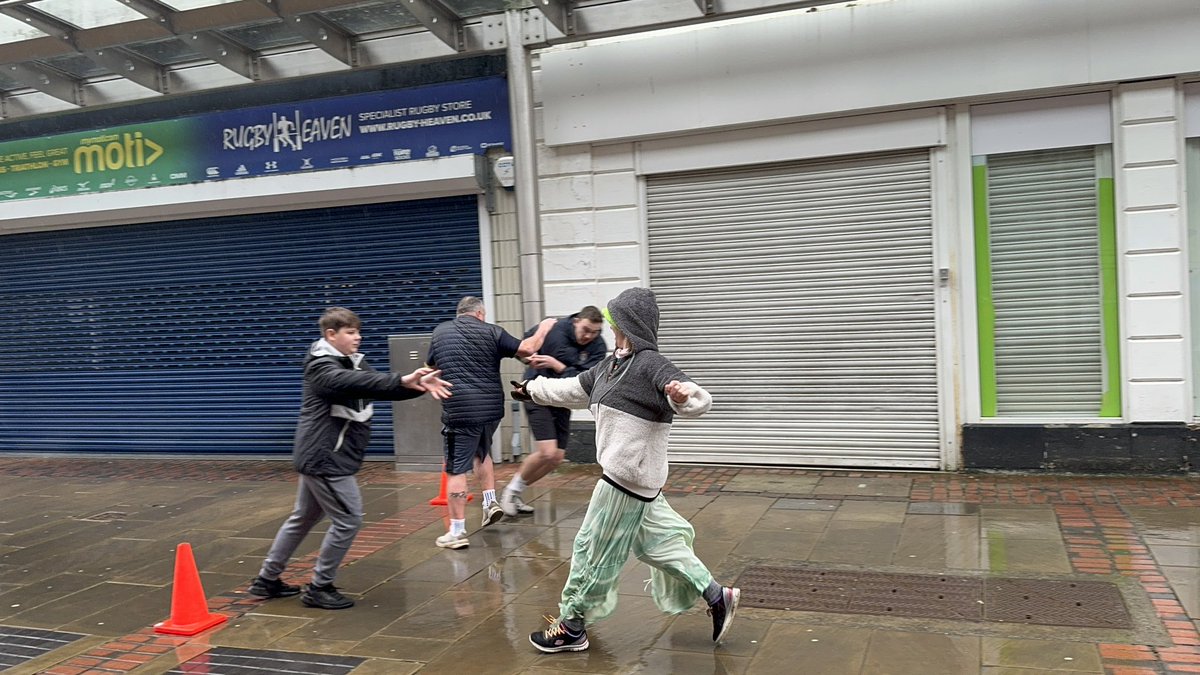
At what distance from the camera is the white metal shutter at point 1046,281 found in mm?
8500

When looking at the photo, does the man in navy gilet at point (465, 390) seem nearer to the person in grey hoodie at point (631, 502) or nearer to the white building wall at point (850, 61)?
the person in grey hoodie at point (631, 502)

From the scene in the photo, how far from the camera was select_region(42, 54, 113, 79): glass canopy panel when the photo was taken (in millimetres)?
10602

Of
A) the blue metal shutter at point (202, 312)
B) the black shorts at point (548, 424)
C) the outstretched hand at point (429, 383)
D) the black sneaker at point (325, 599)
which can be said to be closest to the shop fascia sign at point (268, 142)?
the blue metal shutter at point (202, 312)

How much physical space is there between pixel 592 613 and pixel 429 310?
635 cm

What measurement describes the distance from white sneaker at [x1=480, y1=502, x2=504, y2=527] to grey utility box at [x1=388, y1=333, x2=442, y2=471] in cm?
254

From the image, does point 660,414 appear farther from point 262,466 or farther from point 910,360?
point 262,466

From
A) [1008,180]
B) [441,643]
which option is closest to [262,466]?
[441,643]

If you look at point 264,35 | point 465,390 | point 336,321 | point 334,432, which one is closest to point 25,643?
point 334,432

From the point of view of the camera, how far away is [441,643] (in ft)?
17.2

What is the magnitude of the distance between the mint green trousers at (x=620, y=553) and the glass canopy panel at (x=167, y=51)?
7.59m

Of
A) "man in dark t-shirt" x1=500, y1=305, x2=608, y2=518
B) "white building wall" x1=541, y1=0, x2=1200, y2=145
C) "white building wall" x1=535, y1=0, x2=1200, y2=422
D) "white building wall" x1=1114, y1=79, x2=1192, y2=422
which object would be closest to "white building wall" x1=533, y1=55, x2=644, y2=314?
"white building wall" x1=535, y1=0, x2=1200, y2=422

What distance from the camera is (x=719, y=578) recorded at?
6.08 metres

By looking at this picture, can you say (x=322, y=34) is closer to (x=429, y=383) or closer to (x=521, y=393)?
(x=429, y=383)

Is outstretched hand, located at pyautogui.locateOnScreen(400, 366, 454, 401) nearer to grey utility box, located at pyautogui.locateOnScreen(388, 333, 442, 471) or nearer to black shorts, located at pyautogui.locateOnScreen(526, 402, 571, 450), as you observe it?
black shorts, located at pyautogui.locateOnScreen(526, 402, 571, 450)
